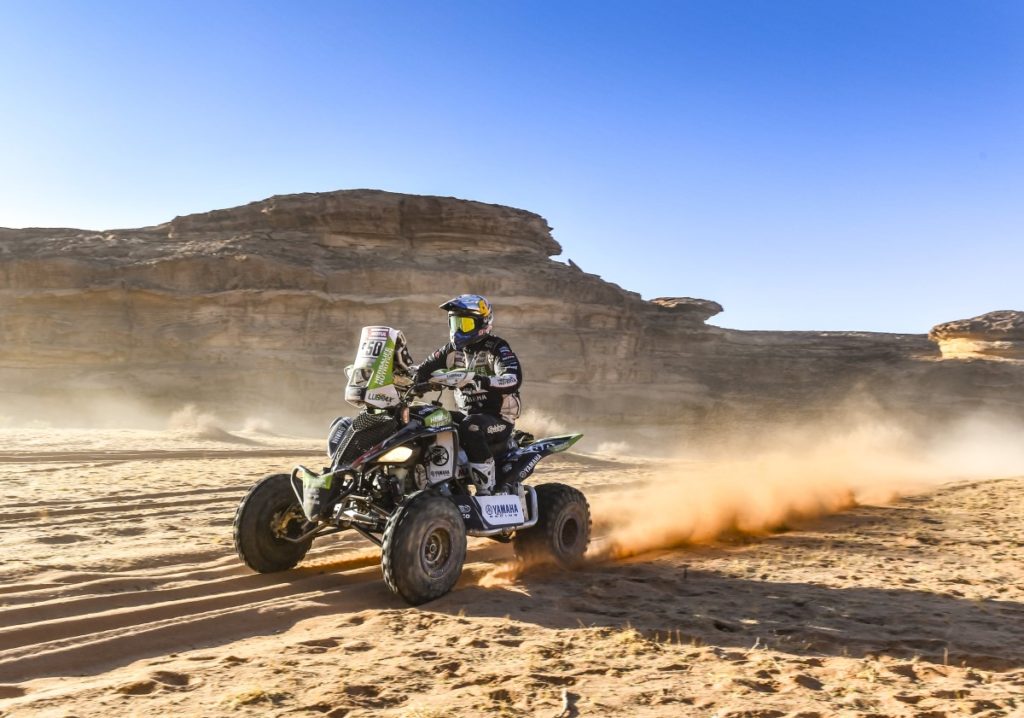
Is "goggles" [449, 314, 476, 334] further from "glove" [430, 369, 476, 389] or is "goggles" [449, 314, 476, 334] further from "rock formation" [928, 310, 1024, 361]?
"rock formation" [928, 310, 1024, 361]

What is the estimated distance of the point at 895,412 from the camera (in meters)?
38.8

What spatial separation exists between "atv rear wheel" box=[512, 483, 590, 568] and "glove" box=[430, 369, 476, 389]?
5.39ft

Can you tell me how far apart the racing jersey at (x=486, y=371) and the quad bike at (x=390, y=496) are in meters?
0.44

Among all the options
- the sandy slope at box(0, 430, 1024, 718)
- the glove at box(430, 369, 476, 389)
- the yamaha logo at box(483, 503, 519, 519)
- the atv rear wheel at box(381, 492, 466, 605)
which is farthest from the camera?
the yamaha logo at box(483, 503, 519, 519)

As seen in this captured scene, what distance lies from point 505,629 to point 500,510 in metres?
1.70

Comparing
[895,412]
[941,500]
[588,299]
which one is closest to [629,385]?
[588,299]

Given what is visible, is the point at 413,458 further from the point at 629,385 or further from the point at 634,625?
the point at 629,385

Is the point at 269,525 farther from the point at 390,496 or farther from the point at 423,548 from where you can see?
the point at 423,548

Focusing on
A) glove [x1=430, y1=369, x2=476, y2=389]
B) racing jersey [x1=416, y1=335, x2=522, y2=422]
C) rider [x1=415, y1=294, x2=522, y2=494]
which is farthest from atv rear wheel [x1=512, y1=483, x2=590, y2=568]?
glove [x1=430, y1=369, x2=476, y2=389]

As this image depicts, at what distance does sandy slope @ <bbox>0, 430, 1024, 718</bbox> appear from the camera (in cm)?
418

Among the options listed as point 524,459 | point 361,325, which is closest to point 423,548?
point 524,459

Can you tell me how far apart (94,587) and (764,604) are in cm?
510

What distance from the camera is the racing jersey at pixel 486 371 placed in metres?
7.50

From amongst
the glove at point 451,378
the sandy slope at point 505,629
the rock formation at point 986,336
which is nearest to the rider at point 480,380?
the glove at point 451,378
